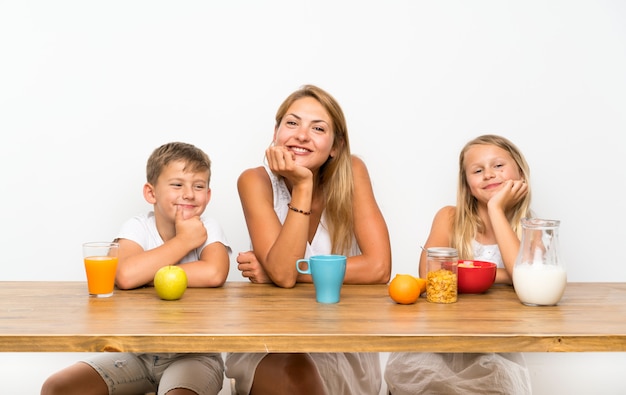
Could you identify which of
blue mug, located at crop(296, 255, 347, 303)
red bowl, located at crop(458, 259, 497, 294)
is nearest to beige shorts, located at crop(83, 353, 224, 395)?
blue mug, located at crop(296, 255, 347, 303)

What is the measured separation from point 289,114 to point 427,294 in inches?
31.5

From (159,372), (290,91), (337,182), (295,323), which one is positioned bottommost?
(159,372)

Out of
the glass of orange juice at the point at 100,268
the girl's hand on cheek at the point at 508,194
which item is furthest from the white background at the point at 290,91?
the glass of orange juice at the point at 100,268

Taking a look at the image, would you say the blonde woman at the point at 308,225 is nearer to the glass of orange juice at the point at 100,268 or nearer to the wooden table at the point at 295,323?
the wooden table at the point at 295,323

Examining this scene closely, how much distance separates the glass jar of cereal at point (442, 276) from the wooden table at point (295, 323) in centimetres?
3

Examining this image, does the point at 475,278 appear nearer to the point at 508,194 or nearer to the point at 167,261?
the point at 508,194

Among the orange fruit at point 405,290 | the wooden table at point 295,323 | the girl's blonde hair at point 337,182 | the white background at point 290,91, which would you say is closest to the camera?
the wooden table at point 295,323

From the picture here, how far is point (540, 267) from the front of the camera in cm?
164

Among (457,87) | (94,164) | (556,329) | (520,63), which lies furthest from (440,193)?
(556,329)

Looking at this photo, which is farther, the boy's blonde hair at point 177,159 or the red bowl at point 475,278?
the boy's blonde hair at point 177,159

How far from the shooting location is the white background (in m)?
3.22

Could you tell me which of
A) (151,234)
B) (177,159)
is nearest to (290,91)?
(177,159)

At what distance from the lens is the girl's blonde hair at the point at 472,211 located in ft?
7.35

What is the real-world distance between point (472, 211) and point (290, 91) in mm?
1184
